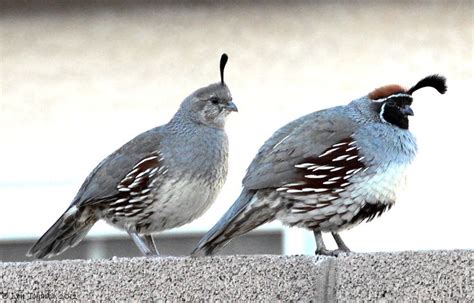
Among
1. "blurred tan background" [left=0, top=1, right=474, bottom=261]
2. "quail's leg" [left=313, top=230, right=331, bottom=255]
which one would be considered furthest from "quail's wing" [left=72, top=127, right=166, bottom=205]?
"blurred tan background" [left=0, top=1, right=474, bottom=261]

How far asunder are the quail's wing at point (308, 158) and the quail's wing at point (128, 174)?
0.61 m

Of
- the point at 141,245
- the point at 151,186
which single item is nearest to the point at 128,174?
the point at 151,186

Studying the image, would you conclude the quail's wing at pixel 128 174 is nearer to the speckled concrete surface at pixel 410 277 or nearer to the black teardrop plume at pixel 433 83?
the black teardrop plume at pixel 433 83

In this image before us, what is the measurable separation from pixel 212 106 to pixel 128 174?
0.53 metres

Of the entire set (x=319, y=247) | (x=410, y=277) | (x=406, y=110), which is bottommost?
(x=319, y=247)

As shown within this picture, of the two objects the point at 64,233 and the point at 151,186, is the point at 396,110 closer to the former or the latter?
the point at 151,186

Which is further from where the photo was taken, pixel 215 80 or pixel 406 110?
pixel 215 80

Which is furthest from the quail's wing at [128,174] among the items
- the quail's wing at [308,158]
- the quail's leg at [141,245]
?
the quail's wing at [308,158]

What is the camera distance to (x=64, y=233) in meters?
4.98

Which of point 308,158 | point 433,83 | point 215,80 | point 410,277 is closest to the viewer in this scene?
point 410,277

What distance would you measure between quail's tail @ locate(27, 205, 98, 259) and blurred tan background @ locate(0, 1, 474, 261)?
2.59 metres

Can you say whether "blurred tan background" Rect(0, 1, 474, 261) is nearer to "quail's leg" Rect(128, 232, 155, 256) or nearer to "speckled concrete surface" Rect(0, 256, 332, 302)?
"quail's leg" Rect(128, 232, 155, 256)

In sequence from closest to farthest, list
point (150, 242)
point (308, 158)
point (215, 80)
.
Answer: point (308, 158)
point (150, 242)
point (215, 80)

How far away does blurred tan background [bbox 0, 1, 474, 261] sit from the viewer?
25.2 feet
